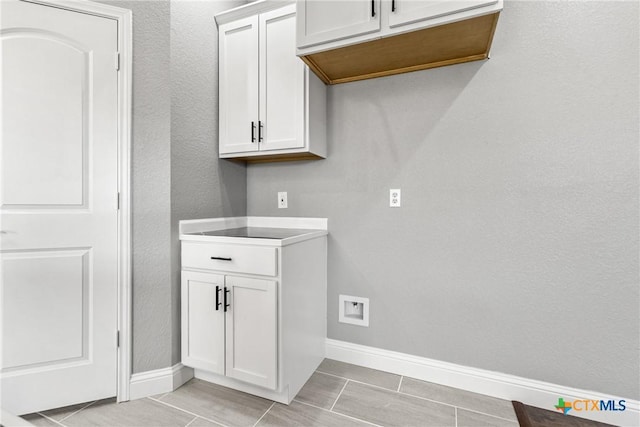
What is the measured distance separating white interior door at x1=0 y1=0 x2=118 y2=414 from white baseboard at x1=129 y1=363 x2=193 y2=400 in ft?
0.39

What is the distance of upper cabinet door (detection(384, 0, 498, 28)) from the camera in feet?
4.26

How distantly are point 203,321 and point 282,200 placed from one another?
99 centimetres

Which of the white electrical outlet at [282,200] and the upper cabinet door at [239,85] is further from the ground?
the upper cabinet door at [239,85]

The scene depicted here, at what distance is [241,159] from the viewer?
7.34 feet

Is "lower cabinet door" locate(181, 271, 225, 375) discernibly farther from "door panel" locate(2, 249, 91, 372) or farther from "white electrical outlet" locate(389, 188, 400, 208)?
"white electrical outlet" locate(389, 188, 400, 208)

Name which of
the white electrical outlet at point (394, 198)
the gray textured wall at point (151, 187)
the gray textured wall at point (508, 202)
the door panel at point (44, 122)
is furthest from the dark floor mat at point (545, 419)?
the door panel at point (44, 122)

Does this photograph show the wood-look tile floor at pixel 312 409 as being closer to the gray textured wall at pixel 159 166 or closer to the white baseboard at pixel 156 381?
the white baseboard at pixel 156 381

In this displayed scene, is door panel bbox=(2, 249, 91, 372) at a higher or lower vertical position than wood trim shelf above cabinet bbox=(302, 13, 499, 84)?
lower

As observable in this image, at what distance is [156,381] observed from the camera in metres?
1.70

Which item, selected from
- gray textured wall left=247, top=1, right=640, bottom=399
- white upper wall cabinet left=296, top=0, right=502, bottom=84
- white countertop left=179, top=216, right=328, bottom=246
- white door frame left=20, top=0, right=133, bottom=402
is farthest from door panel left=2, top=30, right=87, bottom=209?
gray textured wall left=247, top=1, right=640, bottom=399

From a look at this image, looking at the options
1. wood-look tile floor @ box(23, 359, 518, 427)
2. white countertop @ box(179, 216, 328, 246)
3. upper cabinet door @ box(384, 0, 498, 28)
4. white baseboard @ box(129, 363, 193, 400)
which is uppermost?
upper cabinet door @ box(384, 0, 498, 28)

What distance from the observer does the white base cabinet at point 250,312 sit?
5.11ft

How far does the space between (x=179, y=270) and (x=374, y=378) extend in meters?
1.41

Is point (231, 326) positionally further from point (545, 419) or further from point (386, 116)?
point (545, 419)
